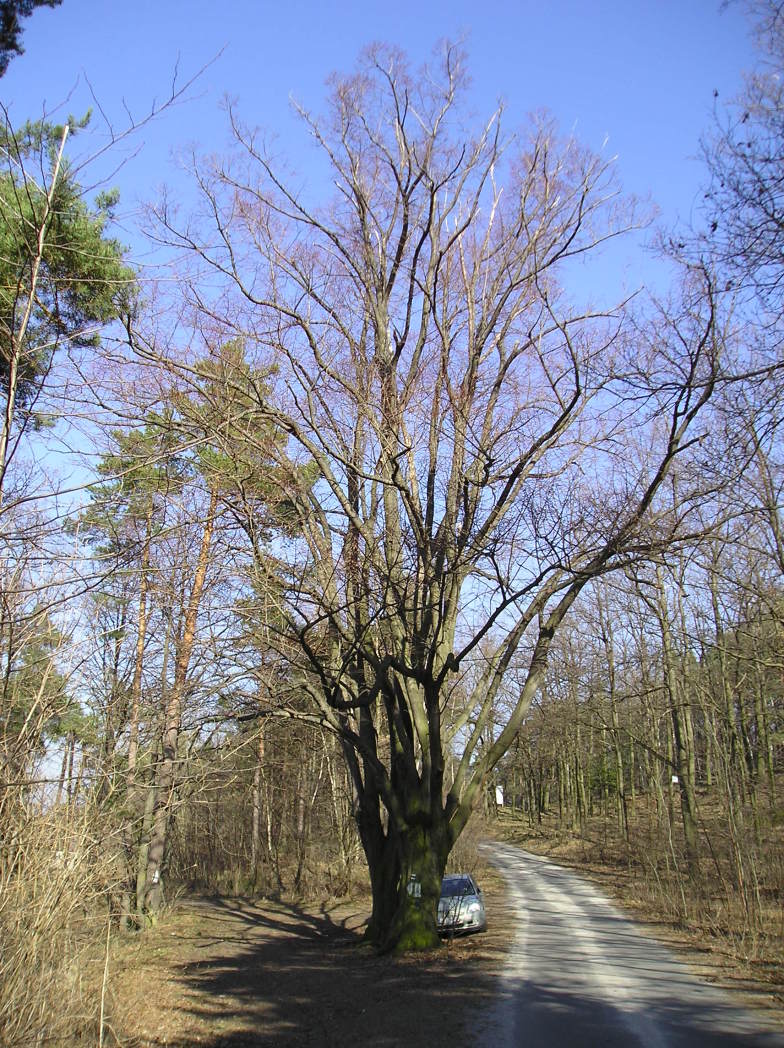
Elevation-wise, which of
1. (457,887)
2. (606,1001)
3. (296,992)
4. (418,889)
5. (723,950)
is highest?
(418,889)

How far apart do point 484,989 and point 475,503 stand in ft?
21.5

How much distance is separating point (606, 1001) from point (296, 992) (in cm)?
394

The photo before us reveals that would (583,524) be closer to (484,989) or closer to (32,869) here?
(484,989)

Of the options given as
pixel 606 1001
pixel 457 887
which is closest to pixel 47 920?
pixel 606 1001

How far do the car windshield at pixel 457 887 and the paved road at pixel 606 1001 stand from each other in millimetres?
1303

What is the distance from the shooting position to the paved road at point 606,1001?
6.98 metres

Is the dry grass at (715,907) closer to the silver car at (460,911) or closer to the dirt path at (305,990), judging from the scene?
the dirt path at (305,990)

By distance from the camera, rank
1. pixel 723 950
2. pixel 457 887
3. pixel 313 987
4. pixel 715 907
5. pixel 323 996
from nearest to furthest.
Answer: pixel 323 996 → pixel 313 987 → pixel 723 950 → pixel 715 907 → pixel 457 887

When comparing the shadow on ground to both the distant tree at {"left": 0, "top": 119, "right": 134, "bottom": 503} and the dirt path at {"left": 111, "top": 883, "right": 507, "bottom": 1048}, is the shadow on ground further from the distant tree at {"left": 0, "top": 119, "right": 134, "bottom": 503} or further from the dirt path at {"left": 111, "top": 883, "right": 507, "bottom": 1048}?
the distant tree at {"left": 0, "top": 119, "right": 134, "bottom": 503}

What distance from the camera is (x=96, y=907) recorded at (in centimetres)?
616

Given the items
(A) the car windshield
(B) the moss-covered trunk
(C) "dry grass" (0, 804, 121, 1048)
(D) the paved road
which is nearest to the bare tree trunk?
(C) "dry grass" (0, 804, 121, 1048)

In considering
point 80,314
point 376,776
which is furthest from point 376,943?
point 80,314

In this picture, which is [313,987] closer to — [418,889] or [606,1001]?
[418,889]

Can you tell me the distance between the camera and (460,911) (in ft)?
51.1
